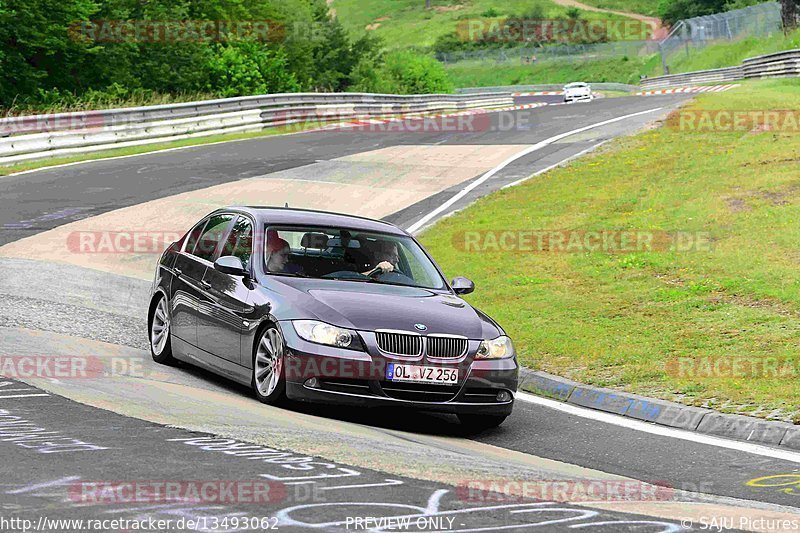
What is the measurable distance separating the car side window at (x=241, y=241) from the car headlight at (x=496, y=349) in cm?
218

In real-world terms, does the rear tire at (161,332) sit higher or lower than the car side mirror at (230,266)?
lower

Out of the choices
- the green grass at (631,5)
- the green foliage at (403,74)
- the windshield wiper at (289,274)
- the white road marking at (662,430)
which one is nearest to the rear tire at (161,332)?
the windshield wiper at (289,274)

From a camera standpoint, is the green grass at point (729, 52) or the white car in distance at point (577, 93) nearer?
the green grass at point (729, 52)

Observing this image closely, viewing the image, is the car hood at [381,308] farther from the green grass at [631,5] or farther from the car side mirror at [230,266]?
the green grass at [631,5]

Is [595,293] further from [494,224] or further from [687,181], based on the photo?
[687,181]

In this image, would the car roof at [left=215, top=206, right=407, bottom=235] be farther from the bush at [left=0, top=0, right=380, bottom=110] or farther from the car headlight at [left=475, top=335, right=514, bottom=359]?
the bush at [left=0, top=0, right=380, bottom=110]

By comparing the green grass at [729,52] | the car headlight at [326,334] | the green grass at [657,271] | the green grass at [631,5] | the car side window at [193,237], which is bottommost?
the green grass at [657,271]

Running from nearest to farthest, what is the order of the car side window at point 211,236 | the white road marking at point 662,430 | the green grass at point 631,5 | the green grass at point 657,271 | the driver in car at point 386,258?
the white road marking at point 662,430 < the driver in car at point 386,258 < the car side window at point 211,236 < the green grass at point 657,271 < the green grass at point 631,5

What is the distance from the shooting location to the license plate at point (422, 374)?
8672 millimetres

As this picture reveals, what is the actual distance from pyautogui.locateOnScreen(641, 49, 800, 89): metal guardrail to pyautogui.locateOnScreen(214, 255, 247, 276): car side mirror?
139 feet

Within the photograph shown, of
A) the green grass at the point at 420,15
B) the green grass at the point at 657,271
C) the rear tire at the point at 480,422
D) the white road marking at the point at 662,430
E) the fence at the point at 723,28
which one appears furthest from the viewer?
the green grass at the point at 420,15

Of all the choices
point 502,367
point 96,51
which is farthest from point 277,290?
point 96,51

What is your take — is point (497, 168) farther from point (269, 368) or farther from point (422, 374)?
point (422, 374)

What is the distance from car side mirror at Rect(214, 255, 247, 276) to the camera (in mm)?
9773
